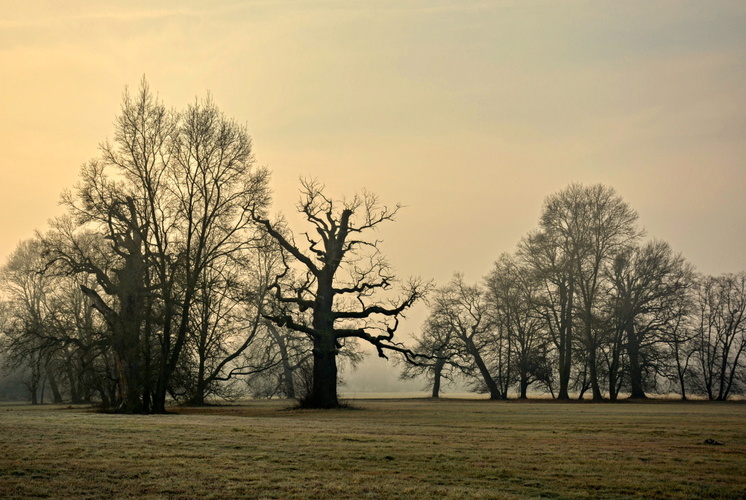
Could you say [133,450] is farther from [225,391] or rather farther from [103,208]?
[225,391]

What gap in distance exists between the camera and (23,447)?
14.5 metres

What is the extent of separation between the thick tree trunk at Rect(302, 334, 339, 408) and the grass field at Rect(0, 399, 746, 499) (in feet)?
51.2

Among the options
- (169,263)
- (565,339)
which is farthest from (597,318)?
(169,263)

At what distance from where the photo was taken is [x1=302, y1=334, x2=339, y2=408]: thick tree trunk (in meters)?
36.9

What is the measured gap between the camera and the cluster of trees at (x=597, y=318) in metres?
51.0

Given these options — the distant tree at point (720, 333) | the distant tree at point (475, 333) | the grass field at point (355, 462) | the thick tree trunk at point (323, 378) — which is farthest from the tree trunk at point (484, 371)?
the grass field at point (355, 462)

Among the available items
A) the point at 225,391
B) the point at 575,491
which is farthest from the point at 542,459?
the point at 225,391

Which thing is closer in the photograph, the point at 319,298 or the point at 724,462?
the point at 724,462

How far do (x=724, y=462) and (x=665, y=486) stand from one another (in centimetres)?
343

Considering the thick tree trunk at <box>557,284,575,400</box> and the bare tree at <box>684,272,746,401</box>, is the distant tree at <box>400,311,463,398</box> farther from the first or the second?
the bare tree at <box>684,272,746,401</box>

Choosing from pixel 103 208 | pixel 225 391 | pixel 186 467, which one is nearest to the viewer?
pixel 186 467

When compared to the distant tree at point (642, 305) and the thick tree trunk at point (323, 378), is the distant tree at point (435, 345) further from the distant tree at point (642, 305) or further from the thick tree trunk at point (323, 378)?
the thick tree trunk at point (323, 378)

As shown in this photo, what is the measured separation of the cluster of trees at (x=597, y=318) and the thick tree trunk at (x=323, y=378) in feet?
36.6

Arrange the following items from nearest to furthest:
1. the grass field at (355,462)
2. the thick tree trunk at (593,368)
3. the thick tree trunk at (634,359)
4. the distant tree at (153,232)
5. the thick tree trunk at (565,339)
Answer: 1. the grass field at (355,462)
2. the distant tree at (153,232)
3. the thick tree trunk at (593,368)
4. the thick tree trunk at (634,359)
5. the thick tree trunk at (565,339)
